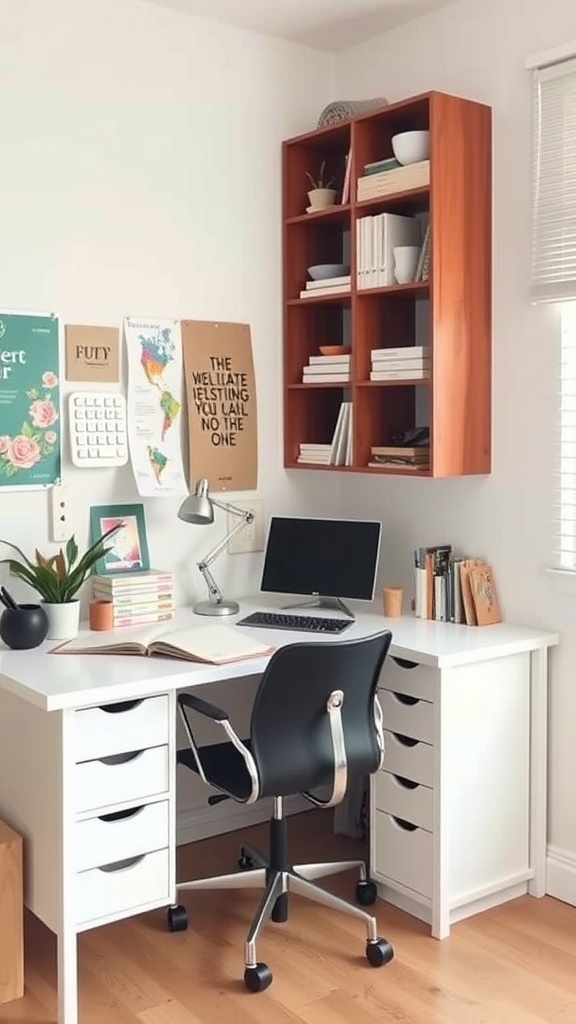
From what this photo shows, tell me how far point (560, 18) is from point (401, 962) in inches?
101

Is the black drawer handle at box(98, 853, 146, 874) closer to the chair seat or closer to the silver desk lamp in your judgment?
the chair seat

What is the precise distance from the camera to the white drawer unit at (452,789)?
2.80m

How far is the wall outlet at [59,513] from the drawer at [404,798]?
1.15 metres

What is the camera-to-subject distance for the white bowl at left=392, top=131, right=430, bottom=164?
10.0 ft

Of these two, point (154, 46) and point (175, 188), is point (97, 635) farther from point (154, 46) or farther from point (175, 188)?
point (154, 46)

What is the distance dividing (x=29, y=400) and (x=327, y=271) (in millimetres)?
1088

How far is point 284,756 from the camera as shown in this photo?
8.32 ft

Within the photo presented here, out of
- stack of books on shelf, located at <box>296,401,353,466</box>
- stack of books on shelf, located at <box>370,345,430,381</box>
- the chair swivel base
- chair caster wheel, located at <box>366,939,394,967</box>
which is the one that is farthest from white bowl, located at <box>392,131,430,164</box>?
chair caster wheel, located at <box>366,939,394,967</box>

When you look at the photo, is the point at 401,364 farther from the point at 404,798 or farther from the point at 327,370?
the point at 404,798

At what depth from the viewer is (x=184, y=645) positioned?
2.67m

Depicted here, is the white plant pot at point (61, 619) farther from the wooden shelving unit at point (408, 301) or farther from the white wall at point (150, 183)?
the wooden shelving unit at point (408, 301)

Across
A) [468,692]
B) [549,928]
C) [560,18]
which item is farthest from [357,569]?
[560,18]

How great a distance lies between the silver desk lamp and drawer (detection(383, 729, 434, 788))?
26.2 inches

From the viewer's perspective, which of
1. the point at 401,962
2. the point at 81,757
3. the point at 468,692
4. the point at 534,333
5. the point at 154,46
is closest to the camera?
the point at 81,757
